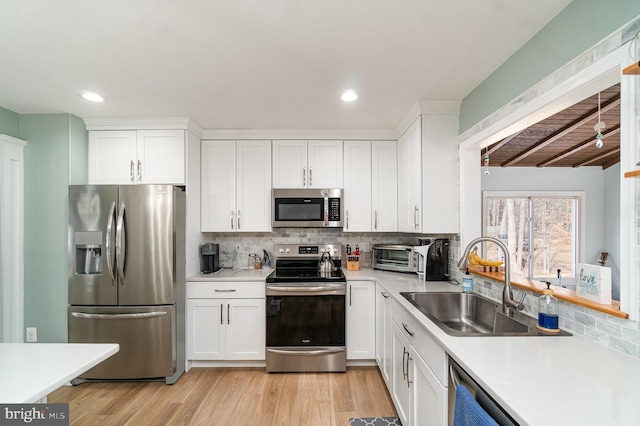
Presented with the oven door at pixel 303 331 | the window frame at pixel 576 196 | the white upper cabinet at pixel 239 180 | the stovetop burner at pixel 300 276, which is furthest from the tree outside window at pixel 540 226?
the white upper cabinet at pixel 239 180

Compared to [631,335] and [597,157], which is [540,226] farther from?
[631,335]

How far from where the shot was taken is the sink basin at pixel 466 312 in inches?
74.4

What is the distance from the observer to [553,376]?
1.08m

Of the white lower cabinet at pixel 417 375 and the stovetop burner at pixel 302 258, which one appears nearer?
the white lower cabinet at pixel 417 375

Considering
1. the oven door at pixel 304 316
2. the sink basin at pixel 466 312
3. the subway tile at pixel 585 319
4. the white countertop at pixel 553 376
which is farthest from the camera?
the oven door at pixel 304 316

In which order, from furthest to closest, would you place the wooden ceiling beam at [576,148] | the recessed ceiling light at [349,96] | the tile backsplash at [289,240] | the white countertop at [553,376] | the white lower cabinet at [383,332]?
the tile backsplash at [289,240] → the wooden ceiling beam at [576,148] → the white lower cabinet at [383,332] → the recessed ceiling light at [349,96] → the white countertop at [553,376]

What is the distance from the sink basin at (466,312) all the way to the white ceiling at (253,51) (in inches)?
60.7

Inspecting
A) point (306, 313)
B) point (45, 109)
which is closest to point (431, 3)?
point (306, 313)

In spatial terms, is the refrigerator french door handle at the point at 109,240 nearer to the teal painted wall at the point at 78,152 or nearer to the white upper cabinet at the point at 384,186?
the teal painted wall at the point at 78,152

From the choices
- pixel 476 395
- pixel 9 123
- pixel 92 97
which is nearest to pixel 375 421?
pixel 476 395

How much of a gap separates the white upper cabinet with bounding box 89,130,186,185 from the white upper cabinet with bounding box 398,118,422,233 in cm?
218

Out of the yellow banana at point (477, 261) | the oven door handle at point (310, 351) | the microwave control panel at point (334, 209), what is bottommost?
the oven door handle at point (310, 351)

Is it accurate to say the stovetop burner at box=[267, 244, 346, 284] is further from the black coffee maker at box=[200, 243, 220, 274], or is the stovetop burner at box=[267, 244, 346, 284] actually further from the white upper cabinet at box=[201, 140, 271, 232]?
the black coffee maker at box=[200, 243, 220, 274]

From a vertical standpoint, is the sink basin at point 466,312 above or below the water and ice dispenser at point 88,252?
below
